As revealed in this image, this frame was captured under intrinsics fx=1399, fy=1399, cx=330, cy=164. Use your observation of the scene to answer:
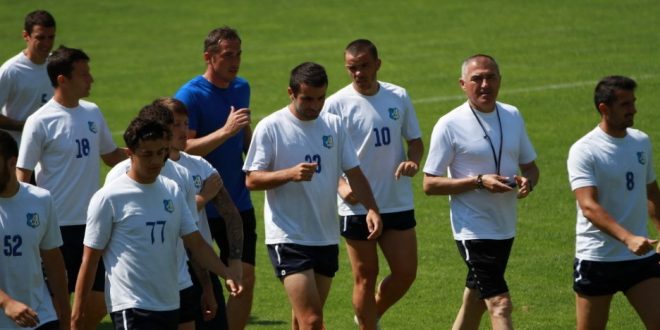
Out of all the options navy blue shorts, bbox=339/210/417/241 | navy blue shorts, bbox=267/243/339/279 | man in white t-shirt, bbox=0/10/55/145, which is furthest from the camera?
man in white t-shirt, bbox=0/10/55/145

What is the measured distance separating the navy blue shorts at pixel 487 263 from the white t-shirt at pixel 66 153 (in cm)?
309


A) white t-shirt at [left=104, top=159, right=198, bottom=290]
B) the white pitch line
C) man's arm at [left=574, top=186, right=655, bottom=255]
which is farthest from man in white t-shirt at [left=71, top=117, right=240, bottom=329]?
the white pitch line

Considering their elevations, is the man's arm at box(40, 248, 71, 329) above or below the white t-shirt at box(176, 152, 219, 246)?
below

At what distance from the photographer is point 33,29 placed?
514 inches

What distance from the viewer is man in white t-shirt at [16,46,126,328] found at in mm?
11148

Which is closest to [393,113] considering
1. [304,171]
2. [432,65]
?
[304,171]

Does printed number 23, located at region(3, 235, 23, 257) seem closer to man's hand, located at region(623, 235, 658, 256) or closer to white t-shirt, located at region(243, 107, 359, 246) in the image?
white t-shirt, located at region(243, 107, 359, 246)

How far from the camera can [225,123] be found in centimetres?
1127

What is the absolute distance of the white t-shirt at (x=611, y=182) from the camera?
10273 millimetres

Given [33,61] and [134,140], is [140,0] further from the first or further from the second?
[134,140]

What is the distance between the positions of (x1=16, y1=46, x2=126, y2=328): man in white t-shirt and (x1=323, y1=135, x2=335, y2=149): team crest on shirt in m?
2.00

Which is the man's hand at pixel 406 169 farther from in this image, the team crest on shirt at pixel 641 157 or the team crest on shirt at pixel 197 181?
the team crest on shirt at pixel 197 181

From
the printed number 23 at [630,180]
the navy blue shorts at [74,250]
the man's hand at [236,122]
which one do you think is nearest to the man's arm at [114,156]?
the navy blue shorts at [74,250]

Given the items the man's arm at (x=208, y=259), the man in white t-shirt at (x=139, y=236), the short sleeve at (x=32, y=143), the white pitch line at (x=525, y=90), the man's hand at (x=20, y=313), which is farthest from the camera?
the white pitch line at (x=525, y=90)
